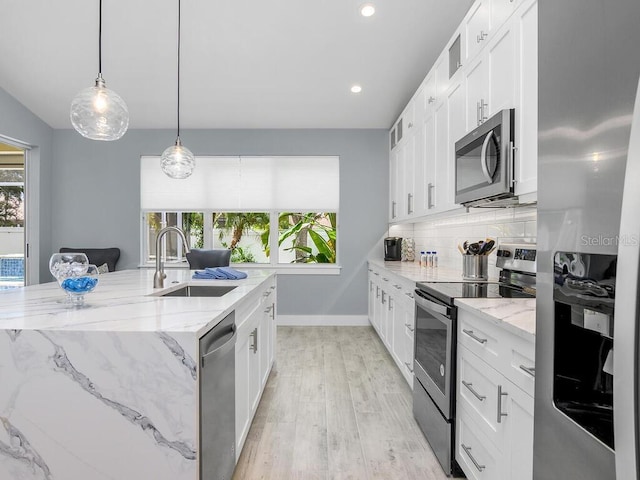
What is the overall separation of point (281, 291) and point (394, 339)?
2.24 m

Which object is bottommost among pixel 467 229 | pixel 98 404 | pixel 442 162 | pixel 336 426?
pixel 336 426

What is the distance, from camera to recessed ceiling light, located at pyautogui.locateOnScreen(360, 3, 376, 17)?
125 inches

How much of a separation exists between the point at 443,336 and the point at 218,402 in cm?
113

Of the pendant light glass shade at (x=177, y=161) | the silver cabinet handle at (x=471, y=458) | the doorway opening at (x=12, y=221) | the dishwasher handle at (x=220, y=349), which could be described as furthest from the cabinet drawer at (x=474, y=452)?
the doorway opening at (x=12, y=221)

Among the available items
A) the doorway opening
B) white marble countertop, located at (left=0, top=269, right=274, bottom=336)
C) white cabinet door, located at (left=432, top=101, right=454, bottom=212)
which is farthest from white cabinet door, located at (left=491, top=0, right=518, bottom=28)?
the doorway opening

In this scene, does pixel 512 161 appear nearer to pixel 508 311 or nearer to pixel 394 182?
pixel 508 311

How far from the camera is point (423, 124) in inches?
137

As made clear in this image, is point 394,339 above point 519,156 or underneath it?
underneath

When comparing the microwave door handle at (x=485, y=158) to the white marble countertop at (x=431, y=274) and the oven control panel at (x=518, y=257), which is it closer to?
the oven control panel at (x=518, y=257)

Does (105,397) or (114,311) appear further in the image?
(114,311)

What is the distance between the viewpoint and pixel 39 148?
5.03 m

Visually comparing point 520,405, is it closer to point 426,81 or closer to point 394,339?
point 394,339

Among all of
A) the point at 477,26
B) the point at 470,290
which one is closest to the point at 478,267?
the point at 470,290

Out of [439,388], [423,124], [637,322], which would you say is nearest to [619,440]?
[637,322]
